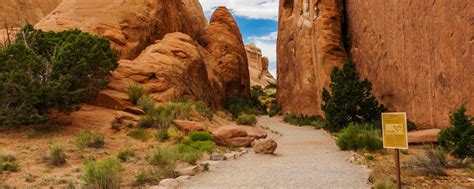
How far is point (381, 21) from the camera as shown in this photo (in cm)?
2122

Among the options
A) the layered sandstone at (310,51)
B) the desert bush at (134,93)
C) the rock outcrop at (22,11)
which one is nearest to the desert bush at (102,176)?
the desert bush at (134,93)

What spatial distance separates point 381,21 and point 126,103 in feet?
45.3

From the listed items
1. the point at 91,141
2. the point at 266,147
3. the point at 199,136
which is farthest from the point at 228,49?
the point at 91,141

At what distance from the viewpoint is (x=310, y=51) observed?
30188mm

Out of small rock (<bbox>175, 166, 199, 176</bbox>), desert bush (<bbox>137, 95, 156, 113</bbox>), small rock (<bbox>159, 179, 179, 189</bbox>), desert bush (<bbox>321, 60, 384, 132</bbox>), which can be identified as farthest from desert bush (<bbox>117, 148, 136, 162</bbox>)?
desert bush (<bbox>321, 60, 384, 132</bbox>)

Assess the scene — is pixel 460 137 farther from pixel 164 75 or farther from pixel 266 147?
pixel 164 75

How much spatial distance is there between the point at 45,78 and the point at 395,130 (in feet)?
44.8

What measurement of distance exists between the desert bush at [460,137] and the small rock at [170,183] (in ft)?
25.3

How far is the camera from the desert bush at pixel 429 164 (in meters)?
9.24

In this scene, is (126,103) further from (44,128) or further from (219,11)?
(219,11)

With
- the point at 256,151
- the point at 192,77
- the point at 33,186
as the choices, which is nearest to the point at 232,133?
the point at 256,151

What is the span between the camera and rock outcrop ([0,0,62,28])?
47750mm

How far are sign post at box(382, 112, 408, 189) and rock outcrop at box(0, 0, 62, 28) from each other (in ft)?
158

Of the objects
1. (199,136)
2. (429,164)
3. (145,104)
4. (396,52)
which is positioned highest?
(396,52)
